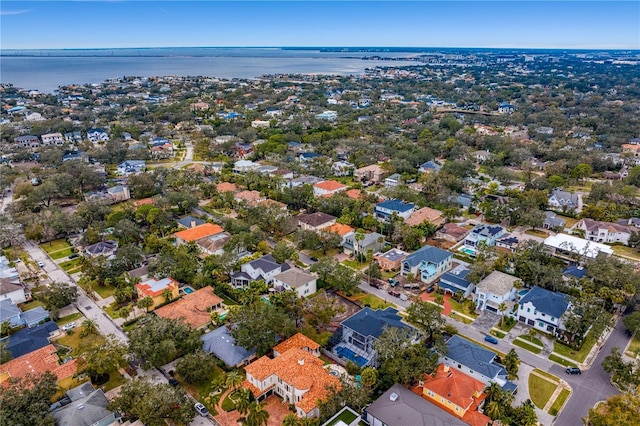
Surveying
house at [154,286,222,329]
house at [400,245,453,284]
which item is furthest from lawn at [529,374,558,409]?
house at [154,286,222,329]

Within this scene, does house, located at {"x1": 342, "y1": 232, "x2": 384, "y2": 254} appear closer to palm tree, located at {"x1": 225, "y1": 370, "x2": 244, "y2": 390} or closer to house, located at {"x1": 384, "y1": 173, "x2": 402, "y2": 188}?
house, located at {"x1": 384, "y1": 173, "x2": 402, "y2": 188}

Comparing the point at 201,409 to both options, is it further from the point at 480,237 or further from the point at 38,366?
the point at 480,237

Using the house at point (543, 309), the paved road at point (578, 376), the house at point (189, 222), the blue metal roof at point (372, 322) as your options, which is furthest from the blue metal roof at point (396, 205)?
the blue metal roof at point (372, 322)

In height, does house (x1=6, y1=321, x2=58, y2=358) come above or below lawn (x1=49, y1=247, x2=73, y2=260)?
above

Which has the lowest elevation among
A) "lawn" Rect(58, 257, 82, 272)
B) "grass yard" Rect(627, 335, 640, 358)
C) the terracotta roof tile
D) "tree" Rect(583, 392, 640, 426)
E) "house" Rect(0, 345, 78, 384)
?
"lawn" Rect(58, 257, 82, 272)

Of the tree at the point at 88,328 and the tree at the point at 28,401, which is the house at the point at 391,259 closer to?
the tree at the point at 88,328

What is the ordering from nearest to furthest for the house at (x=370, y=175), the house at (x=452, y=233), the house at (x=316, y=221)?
the house at (x=452, y=233) → the house at (x=316, y=221) → the house at (x=370, y=175)
